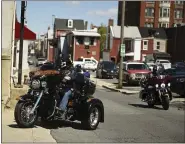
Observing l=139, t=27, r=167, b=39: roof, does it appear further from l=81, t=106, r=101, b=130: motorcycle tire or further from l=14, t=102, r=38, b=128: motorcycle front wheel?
l=14, t=102, r=38, b=128: motorcycle front wheel

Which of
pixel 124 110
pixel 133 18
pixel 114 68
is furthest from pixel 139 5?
pixel 124 110

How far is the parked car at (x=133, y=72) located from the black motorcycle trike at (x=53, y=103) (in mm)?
19784

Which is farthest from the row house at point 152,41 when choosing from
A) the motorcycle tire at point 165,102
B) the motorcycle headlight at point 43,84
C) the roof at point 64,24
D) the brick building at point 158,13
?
the motorcycle headlight at point 43,84

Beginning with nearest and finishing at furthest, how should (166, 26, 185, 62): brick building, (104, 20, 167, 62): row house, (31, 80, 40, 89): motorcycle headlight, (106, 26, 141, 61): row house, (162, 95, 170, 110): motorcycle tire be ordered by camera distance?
(31, 80, 40, 89): motorcycle headlight < (162, 95, 170, 110): motorcycle tire < (166, 26, 185, 62): brick building < (106, 26, 141, 61): row house < (104, 20, 167, 62): row house

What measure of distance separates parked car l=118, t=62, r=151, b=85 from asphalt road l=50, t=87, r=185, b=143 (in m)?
15.8

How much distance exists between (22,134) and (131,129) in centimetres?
310

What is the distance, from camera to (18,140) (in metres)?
8.45

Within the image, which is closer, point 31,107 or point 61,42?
point 31,107

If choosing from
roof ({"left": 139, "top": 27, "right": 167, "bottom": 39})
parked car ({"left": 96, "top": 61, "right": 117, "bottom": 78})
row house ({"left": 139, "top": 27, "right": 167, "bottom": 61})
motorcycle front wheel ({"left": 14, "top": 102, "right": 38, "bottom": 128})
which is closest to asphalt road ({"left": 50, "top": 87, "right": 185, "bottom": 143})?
motorcycle front wheel ({"left": 14, "top": 102, "right": 38, "bottom": 128})

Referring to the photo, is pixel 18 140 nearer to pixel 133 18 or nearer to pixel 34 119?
pixel 34 119

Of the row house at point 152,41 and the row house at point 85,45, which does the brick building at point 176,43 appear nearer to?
the row house at point 152,41

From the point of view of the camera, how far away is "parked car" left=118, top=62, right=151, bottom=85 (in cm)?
3055

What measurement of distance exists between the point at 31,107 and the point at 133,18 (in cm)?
9221

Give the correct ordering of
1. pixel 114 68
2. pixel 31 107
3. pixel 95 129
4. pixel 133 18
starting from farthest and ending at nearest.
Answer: pixel 133 18
pixel 114 68
pixel 95 129
pixel 31 107
